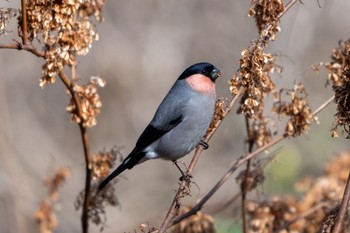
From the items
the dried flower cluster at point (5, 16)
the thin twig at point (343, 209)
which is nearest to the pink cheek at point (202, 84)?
the dried flower cluster at point (5, 16)

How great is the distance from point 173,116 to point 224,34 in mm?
5096

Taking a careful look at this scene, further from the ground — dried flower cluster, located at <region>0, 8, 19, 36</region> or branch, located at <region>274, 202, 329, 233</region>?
dried flower cluster, located at <region>0, 8, 19, 36</region>

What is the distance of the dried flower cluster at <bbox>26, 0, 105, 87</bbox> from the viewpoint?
2.56m

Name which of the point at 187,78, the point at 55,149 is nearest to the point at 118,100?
the point at 55,149

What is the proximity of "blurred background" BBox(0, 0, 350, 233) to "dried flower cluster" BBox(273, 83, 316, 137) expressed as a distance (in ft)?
12.9

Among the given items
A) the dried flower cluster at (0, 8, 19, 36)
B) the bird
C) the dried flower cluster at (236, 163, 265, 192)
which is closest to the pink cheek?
the bird

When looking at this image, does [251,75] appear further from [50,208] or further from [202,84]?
[50,208]

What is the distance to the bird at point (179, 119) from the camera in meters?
3.40

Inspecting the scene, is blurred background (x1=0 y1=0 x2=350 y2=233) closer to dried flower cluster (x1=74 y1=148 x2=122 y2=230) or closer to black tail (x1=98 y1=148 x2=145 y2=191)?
black tail (x1=98 y1=148 x2=145 y2=191)

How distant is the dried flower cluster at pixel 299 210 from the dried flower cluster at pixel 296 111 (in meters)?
0.38

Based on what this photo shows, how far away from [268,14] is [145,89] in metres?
5.40

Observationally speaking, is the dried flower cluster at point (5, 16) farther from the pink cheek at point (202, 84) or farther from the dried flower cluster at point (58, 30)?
the pink cheek at point (202, 84)

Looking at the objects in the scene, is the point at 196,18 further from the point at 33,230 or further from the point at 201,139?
the point at 201,139

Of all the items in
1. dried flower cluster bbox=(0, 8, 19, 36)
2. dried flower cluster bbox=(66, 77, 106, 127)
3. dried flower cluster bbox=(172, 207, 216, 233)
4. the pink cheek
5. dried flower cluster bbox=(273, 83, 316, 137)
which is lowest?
dried flower cluster bbox=(172, 207, 216, 233)
